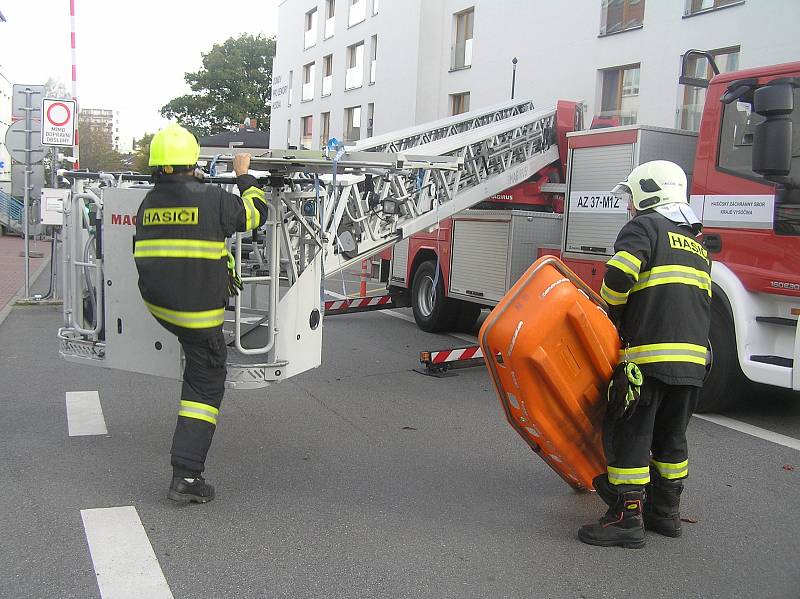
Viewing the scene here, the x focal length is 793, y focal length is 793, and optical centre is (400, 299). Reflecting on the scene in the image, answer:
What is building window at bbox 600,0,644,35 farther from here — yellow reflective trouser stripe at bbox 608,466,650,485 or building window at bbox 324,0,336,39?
building window at bbox 324,0,336,39

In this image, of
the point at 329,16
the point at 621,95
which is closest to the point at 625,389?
the point at 621,95

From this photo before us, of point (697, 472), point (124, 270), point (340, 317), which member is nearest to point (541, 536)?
point (697, 472)

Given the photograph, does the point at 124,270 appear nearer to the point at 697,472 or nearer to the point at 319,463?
the point at 319,463

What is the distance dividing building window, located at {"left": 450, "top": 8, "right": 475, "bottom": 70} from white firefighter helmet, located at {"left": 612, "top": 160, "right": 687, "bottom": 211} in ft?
54.8

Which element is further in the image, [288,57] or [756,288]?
[288,57]

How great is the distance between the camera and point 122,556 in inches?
139

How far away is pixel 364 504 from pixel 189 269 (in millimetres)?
1548

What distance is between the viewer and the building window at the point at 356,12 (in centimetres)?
2641

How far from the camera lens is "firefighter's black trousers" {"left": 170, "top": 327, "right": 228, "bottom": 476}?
4055 mm

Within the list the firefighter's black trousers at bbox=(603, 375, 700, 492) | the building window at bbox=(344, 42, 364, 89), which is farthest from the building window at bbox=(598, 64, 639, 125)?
the building window at bbox=(344, 42, 364, 89)

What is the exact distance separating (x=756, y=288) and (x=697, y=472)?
169 centimetres

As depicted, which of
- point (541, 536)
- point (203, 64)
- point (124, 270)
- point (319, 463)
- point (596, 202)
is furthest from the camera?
point (203, 64)

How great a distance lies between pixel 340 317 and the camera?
11633 millimetres

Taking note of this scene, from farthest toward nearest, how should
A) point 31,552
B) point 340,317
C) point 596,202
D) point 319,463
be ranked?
point 340,317
point 596,202
point 319,463
point 31,552
